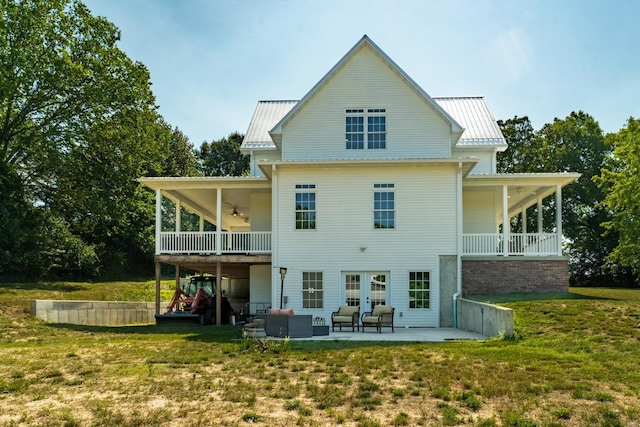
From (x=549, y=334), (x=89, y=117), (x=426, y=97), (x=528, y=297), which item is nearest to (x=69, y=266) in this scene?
(x=89, y=117)

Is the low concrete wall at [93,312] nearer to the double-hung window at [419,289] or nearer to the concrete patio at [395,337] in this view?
the concrete patio at [395,337]

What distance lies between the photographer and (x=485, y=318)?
15.9 metres

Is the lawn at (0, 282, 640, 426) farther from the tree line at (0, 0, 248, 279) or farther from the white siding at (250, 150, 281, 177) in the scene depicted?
the tree line at (0, 0, 248, 279)

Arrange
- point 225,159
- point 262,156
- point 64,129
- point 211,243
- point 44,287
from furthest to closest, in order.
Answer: point 225,159
point 64,129
point 44,287
point 262,156
point 211,243

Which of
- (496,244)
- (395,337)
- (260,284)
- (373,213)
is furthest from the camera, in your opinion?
(260,284)

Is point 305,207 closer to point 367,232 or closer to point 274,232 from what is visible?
point 274,232

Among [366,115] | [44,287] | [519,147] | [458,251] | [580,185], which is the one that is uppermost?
[519,147]

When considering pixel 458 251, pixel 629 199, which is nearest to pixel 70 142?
pixel 458 251

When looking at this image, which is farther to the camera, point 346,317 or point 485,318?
point 346,317

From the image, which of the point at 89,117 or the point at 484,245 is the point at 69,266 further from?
the point at 484,245

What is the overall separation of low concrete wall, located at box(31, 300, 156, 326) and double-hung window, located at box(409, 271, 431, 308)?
37.9 ft

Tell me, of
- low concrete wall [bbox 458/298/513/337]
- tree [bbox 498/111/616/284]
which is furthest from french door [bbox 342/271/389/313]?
tree [bbox 498/111/616/284]

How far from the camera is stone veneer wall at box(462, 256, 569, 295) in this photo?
67.1 feet

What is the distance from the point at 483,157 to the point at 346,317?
473 inches
